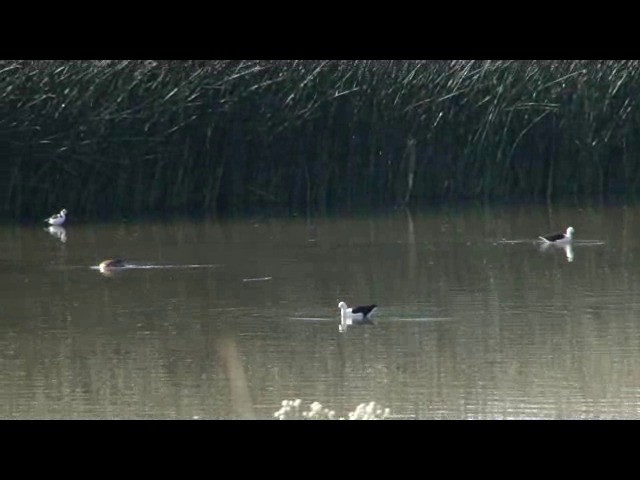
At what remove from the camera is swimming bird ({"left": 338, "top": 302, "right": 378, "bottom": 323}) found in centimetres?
1331

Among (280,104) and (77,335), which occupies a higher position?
(280,104)

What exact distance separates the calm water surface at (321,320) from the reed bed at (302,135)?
6.95 ft

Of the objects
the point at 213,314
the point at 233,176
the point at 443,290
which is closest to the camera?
the point at 213,314

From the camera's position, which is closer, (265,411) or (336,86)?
(265,411)

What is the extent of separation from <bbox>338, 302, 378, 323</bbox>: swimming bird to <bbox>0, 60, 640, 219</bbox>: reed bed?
9.52 meters

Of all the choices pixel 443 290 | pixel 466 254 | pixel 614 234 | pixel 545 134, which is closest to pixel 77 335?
pixel 443 290

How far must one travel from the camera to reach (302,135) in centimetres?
2378

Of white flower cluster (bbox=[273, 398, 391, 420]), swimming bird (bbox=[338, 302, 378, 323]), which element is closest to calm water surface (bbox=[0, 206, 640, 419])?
swimming bird (bbox=[338, 302, 378, 323])

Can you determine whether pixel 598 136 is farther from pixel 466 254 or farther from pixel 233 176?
pixel 466 254

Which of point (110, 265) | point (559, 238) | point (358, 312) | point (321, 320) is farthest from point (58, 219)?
point (358, 312)

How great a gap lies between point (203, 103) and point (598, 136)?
5737mm

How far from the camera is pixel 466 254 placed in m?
17.9

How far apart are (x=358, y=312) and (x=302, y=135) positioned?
10678 millimetres

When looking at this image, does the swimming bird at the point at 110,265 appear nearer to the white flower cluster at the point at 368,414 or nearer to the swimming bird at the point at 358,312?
the swimming bird at the point at 358,312
